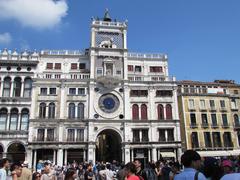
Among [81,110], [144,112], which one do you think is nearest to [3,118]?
[81,110]

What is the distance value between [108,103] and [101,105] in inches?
47.4

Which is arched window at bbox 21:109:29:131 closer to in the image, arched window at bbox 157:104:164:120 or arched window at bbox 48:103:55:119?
Answer: arched window at bbox 48:103:55:119

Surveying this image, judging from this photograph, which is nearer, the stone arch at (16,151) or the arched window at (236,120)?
the stone arch at (16,151)

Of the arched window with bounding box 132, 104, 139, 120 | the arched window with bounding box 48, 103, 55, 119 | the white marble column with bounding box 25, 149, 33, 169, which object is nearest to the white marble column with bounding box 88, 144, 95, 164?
the arched window with bounding box 48, 103, 55, 119

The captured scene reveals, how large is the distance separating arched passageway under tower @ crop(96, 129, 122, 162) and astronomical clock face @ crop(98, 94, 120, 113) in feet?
11.1

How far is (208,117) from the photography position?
43688mm

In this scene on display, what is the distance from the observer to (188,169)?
4578mm

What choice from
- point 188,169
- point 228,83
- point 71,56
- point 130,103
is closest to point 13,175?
point 188,169

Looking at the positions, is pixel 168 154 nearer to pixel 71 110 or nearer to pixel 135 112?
pixel 135 112

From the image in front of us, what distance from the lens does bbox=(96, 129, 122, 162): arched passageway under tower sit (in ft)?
132

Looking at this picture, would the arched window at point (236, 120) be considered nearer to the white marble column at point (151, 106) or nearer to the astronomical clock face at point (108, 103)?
the white marble column at point (151, 106)

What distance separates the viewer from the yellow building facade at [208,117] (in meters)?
42.3

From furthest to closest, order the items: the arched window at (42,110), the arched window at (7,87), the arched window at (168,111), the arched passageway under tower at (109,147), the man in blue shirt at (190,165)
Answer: the arched window at (168,111)
the arched passageway under tower at (109,147)
the arched window at (7,87)
the arched window at (42,110)
the man in blue shirt at (190,165)

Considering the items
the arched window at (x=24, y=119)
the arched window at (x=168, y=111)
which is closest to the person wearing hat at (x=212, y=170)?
the arched window at (x=168, y=111)
